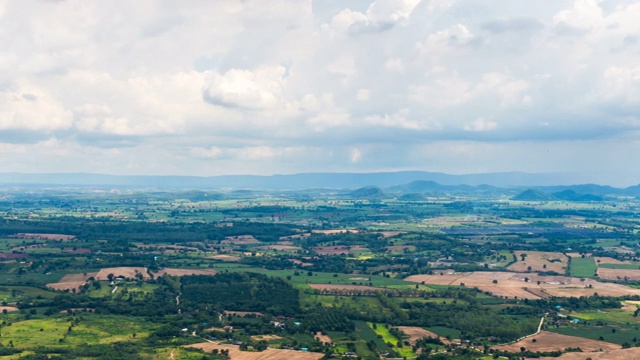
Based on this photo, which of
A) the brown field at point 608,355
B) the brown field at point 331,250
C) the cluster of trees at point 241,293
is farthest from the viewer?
the brown field at point 331,250

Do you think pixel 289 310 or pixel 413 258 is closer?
pixel 289 310

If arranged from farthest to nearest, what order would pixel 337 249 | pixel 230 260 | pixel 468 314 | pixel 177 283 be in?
pixel 337 249, pixel 230 260, pixel 177 283, pixel 468 314

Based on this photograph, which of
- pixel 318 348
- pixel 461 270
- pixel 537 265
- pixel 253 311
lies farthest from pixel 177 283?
pixel 537 265

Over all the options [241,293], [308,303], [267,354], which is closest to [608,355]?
[267,354]

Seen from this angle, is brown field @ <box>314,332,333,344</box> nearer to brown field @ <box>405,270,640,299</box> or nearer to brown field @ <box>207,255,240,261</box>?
brown field @ <box>405,270,640,299</box>

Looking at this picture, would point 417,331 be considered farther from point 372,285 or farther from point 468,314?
point 372,285

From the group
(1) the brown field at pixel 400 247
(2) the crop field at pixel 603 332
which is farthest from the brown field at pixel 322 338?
(1) the brown field at pixel 400 247

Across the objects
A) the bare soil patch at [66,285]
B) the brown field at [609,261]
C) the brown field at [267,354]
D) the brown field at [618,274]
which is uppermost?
the brown field at [609,261]

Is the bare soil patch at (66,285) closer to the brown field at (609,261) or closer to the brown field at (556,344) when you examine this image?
the brown field at (556,344)
